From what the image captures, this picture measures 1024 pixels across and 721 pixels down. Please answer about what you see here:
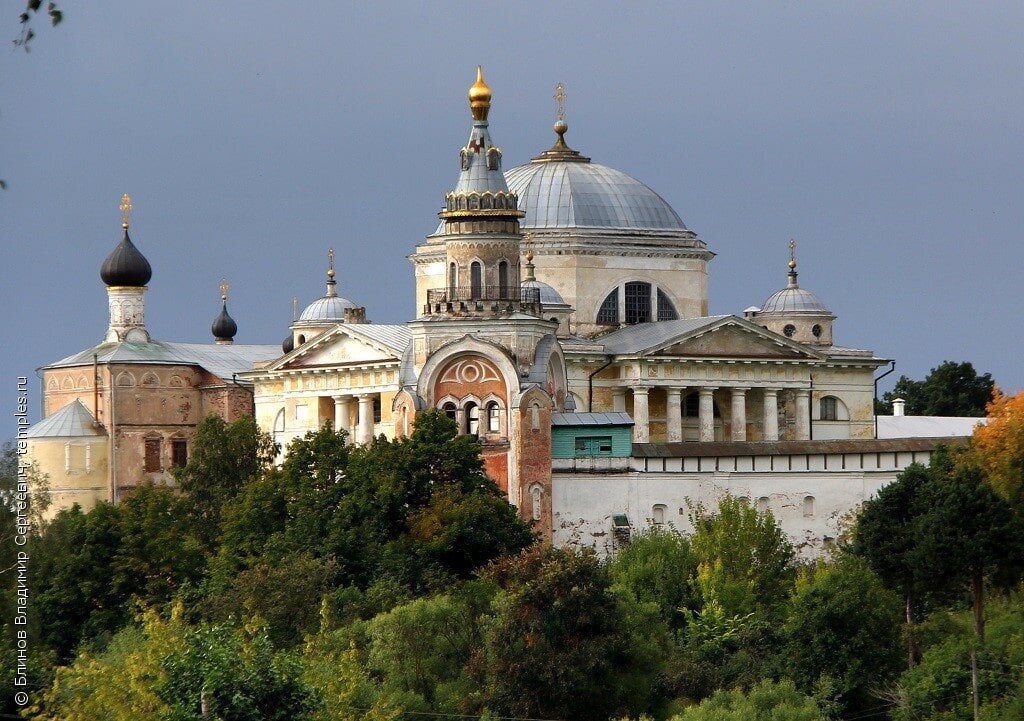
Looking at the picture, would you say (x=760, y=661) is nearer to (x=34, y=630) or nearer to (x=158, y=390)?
(x=34, y=630)

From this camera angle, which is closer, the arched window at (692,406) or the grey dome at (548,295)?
the grey dome at (548,295)

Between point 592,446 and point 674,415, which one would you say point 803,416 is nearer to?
point 674,415

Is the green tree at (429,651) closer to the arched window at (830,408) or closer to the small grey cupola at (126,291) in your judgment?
the arched window at (830,408)

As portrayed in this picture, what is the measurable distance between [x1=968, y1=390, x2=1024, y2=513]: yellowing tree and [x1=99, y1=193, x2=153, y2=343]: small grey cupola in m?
27.5

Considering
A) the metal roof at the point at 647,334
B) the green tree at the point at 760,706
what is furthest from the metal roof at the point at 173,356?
the green tree at the point at 760,706

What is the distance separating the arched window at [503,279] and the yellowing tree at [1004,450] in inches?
373

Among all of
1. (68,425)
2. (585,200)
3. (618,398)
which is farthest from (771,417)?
(68,425)

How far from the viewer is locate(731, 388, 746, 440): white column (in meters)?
65.6

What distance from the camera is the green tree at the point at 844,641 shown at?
4669cm

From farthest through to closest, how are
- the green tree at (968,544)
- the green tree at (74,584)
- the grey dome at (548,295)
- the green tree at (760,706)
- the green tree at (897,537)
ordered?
the grey dome at (548,295)
the green tree at (74,584)
the green tree at (897,537)
the green tree at (968,544)
the green tree at (760,706)

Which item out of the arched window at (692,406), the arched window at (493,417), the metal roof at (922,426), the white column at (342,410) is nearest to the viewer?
the arched window at (493,417)

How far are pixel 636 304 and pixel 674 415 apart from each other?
505cm

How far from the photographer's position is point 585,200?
69750 mm

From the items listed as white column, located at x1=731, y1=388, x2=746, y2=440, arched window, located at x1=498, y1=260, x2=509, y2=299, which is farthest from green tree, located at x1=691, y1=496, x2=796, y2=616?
white column, located at x1=731, y1=388, x2=746, y2=440
